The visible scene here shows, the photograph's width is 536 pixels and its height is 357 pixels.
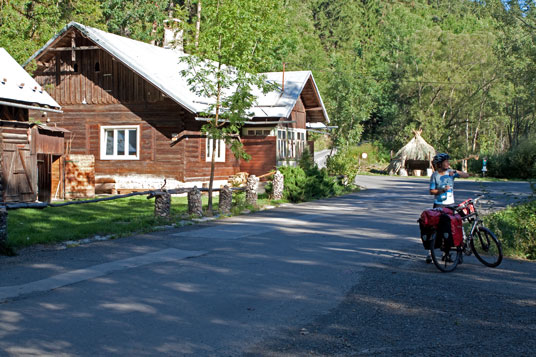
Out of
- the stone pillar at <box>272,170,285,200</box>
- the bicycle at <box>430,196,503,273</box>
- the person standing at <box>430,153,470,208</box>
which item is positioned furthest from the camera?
the stone pillar at <box>272,170,285,200</box>

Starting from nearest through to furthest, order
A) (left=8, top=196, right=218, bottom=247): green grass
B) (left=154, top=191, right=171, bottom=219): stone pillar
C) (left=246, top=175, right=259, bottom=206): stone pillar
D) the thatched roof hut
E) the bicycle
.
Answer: the bicycle
(left=8, top=196, right=218, bottom=247): green grass
(left=154, top=191, right=171, bottom=219): stone pillar
(left=246, top=175, right=259, bottom=206): stone pillar
the thatched roof hut

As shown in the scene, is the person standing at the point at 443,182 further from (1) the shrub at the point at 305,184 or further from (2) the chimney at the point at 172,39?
(2) the chimney at the point at 172,39

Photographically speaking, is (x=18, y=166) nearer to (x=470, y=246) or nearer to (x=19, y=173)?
(x=19, y=173)

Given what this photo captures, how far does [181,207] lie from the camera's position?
2078cm

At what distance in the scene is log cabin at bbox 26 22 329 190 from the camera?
1087 inches

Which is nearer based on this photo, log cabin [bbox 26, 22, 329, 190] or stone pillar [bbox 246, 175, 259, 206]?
stone pillar [bbox 246, 175, 259, 206]

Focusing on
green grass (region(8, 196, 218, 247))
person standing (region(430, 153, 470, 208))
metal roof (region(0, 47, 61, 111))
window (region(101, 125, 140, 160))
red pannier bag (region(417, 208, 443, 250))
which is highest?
metal roof (region(0, 47, 61, 111))

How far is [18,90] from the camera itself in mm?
21250

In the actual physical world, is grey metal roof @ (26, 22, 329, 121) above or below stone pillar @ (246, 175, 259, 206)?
above

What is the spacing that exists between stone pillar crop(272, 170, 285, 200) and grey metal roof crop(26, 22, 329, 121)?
276 cm

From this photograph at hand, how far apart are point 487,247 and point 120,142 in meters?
21.2

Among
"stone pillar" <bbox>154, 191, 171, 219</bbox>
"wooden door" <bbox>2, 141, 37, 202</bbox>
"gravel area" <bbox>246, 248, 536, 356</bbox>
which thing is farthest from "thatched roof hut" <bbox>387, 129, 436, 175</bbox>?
"gravel area" <bbox>246, 248, 536, 356</bbox>

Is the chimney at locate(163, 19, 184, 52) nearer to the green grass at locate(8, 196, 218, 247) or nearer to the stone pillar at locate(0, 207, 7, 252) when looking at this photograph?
the green grass at locate(8, 196, 218, 247)

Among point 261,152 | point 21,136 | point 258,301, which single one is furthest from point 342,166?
point 258,301
